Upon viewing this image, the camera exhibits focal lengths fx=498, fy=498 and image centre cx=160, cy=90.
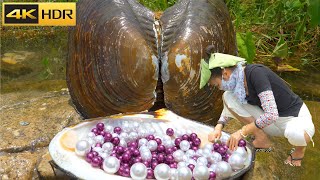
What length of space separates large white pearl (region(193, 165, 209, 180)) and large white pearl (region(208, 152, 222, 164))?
142 mm

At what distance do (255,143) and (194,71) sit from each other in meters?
0.38

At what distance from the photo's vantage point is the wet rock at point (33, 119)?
7.01ft

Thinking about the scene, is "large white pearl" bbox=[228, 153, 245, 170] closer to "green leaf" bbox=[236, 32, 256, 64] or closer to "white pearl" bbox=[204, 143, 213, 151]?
"white pearl" bbox=[204, 143, 213, 151]

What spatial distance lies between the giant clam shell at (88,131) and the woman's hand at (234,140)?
0.05 metres

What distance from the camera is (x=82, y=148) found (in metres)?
1.73

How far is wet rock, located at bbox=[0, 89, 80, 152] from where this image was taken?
214 cm

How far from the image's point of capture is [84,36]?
2164mm

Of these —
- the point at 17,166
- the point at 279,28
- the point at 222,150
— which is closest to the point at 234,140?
the point at 222,150

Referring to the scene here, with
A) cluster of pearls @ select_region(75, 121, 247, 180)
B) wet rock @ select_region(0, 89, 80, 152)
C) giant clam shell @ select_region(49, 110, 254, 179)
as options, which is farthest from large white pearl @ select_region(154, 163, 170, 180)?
wet rock @ select_region(0, 89, 80, 152)

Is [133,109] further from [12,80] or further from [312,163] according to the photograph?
[12,80]

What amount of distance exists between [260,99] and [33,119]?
1.19 metres

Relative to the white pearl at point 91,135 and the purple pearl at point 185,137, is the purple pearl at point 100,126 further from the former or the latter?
the purple pearl at point 185,137

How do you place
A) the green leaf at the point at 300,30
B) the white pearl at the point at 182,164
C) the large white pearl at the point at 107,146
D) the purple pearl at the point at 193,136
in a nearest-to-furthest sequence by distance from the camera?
the white pearl at the point at 182,164
the large white pearl at the point at 107,146
the purple pearl at the point at 193,136
the green leaf at the point at 300,30

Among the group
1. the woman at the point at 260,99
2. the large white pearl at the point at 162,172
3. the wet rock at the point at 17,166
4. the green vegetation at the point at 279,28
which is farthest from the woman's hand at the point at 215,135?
the green vegetation at the point at 279,28
